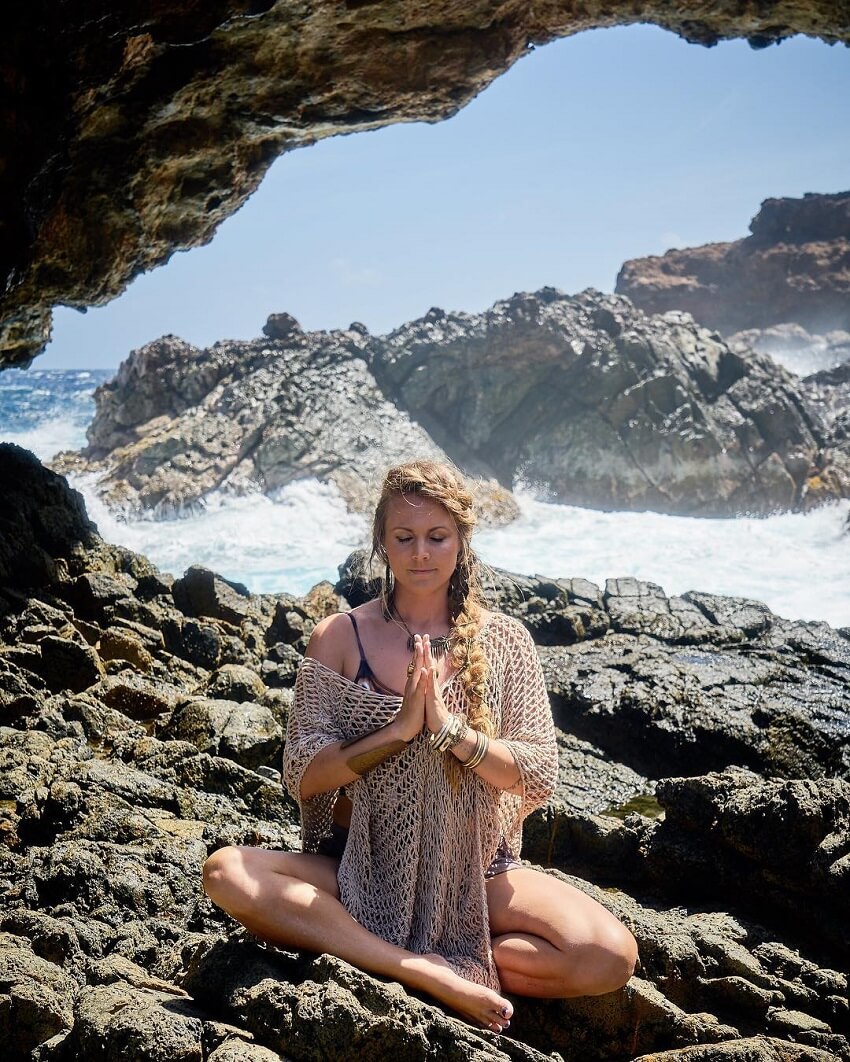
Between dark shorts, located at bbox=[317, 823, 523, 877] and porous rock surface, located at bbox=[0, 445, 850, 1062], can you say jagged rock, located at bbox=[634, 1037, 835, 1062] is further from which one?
dark shorts, located at bbox=[317, 823, 523, 877]

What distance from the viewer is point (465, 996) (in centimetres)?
246

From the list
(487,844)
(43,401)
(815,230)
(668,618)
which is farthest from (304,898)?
(815,230)

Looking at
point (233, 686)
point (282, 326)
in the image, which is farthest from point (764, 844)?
point (282, 326)

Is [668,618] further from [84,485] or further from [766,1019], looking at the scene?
[84,485]

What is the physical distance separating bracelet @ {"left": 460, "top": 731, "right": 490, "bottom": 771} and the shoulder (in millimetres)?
589

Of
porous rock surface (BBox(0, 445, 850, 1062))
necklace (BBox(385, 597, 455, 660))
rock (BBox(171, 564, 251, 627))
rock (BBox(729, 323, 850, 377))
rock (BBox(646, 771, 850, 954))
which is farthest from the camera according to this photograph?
rock (BBox(729, 323, 850, 377))

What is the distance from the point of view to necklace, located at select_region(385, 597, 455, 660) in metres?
3.08

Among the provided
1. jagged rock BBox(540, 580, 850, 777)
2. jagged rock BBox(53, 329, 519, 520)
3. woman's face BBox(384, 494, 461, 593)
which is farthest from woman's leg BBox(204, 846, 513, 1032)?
jagged rock BBox(53, 329, 519, 520)

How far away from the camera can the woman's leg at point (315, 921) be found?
247 cm

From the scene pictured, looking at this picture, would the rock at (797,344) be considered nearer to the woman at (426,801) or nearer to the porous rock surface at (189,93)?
the porous rock surface at (189,93)

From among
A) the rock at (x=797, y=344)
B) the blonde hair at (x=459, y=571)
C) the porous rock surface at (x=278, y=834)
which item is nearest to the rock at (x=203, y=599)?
the porous rock surface at (x=278, y=834)

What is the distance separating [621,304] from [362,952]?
32.6 meters

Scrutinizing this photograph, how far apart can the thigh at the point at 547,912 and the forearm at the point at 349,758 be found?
2.08 ft

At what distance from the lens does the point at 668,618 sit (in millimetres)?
8969
